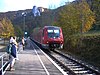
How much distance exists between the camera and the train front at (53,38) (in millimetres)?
35906

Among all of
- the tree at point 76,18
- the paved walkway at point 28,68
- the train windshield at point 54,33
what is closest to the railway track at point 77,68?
the paved walkway at point 28,68

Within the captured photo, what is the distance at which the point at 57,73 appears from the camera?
47.2ft

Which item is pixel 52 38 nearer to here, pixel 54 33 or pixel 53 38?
pixel 53 38

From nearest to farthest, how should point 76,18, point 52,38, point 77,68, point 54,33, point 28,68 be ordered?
point 28,68
point 77,68
point 52,38
point 54,33
point 76,18

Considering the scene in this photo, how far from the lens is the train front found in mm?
35906

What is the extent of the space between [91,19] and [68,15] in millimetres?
3798

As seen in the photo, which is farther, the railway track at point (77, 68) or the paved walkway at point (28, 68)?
the railway track at point (77, 68)

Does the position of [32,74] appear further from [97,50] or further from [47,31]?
[47,31]

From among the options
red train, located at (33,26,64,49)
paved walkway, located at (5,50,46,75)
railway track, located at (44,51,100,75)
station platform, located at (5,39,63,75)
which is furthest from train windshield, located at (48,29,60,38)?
paved walkway, located at (5,50,46,75)

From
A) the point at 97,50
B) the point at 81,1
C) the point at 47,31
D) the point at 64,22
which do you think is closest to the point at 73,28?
the point at 64,22

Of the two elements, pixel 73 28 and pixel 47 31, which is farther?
pixel 73 28

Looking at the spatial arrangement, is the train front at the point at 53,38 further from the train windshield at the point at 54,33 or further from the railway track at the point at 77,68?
the railway track at the point at 77,68

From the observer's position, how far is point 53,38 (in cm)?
3638

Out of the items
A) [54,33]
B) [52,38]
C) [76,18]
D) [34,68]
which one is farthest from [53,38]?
[34,68]
